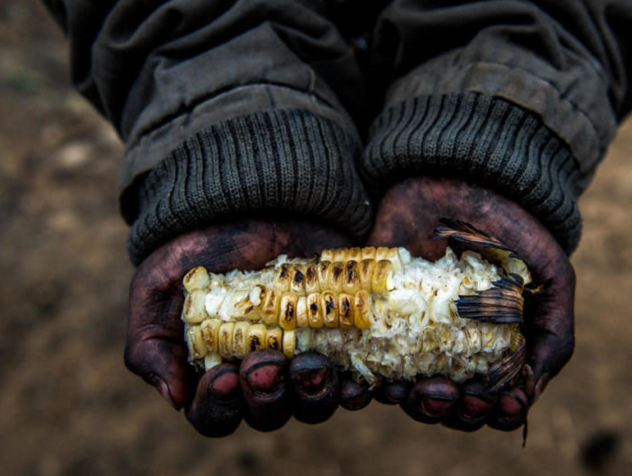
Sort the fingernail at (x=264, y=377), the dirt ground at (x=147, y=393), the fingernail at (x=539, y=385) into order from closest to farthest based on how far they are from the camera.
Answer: the fingernail at (x=264, y=377), the fingernail at (x=539, y=385), the dirt ground at (x=147, y=393)

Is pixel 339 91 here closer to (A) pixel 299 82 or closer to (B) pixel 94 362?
(A) pixel 299 82

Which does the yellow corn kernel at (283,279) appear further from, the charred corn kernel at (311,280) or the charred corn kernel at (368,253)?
the charred corn kernel at (368,253)

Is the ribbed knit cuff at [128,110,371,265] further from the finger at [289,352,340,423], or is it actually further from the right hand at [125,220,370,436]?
the finger at [289,352,340,423]

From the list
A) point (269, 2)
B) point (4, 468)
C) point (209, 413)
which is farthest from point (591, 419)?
point (4, 468)

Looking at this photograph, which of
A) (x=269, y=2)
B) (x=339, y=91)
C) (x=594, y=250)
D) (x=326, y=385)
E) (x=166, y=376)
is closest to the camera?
(x=326, y=385)

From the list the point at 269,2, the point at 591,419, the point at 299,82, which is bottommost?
the point at 591,419

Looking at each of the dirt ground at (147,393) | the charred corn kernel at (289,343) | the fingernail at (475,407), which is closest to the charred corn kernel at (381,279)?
the charred corn kernel at (289,343)

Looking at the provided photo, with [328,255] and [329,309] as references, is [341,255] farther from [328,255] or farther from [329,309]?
[329,309]
